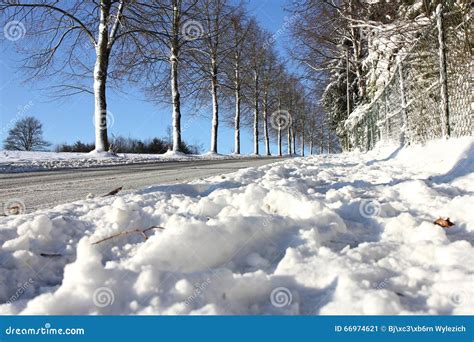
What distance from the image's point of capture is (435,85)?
6559mm

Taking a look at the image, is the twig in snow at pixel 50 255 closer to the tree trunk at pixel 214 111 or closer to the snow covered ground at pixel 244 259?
the snow covered ground at pixel 244 259

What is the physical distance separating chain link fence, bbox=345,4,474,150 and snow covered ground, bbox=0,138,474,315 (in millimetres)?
3781

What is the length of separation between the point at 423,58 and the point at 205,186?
6128 mm

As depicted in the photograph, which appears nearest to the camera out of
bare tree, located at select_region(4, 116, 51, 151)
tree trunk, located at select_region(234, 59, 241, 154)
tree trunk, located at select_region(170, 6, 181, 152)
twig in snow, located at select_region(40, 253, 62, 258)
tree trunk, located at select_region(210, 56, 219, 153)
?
twig in snow, located at select_region(40, 253, 62, 258)

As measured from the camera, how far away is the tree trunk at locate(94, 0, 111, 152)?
41.5 ft

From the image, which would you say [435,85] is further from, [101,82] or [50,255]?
[101,82]

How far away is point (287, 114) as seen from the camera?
33062 millimetres

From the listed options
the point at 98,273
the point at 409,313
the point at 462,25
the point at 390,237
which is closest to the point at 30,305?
the point at 98,273

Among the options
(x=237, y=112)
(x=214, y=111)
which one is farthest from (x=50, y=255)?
(x=237, y=112)

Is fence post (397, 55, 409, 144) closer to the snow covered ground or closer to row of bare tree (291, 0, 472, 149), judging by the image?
row of bare tree (291, 0, 472, 149)

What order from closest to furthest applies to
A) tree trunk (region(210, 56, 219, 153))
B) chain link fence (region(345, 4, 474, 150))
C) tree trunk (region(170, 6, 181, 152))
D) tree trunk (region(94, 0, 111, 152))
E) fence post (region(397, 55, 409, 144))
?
chain link fence (region(345, 4, 474, 150))
fence post (region(397, 55, 409, 144))
tree trunk (region(94, 0, 111, 152))
tree trunk (region(170, 6, 181, 152))
tree trunk (region(210, 56, 219, 153))

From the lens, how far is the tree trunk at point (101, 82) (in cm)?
1266

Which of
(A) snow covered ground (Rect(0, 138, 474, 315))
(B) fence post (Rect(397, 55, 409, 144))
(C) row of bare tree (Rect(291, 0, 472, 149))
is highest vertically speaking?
(C) row of bare tree (Rect(291, 0, 472, 149))

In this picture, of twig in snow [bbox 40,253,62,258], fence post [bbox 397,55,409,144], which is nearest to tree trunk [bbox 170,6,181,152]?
fence post [bbox 397,55,409,144]
